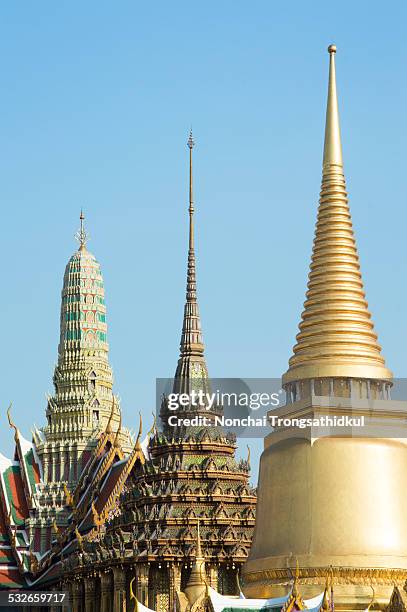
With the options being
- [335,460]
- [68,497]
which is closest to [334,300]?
[335,460]

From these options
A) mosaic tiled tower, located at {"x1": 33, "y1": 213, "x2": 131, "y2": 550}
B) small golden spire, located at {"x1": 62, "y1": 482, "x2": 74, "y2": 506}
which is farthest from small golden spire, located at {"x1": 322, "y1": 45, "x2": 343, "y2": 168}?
mosaic tiled tower, located at {"x1": 33, "y1": 213, "x2": 131, "y2": 550}

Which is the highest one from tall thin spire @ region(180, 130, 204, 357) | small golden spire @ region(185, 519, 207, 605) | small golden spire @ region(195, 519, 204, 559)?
tall thin spire @ region(180, 130, 204, 357)

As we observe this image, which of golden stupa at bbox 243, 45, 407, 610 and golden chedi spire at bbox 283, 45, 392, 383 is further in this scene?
golden chedi spire at bbox 283, 45, 392, 383

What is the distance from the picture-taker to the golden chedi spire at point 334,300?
4522cm

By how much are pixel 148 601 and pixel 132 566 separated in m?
1.49

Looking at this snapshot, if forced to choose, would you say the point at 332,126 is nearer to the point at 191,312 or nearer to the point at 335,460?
the point at 335,460

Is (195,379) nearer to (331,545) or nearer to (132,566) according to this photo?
(132,566)

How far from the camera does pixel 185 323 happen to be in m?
59.1

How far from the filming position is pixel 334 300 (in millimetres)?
46375

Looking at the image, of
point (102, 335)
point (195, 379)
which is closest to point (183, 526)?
point (195, 379)

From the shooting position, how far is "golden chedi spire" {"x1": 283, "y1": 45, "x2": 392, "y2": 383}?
45219 mm

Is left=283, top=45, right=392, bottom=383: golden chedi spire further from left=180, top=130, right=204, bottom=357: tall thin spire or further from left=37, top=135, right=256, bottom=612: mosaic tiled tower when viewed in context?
left=180, top=130, right=204, bottom=357: tall thin spire

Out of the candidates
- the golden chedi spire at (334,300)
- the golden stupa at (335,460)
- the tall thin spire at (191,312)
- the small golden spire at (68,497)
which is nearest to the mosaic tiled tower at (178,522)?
the tall thin spire at (191,312)

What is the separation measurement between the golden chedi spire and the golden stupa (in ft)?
0.09
